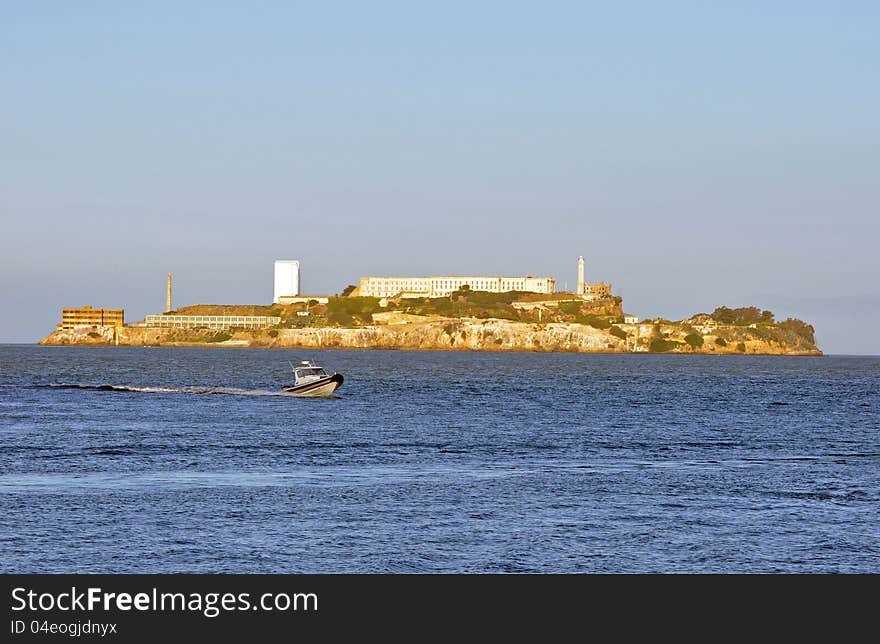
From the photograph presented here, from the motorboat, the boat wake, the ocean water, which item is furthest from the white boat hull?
the ocean water

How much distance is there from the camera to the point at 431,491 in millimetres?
39125

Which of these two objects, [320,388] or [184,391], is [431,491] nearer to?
[320,388]

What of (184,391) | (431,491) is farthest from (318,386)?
(431,491)

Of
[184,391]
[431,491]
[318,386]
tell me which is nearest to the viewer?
[431,491]

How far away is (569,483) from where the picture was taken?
42219 millimetres

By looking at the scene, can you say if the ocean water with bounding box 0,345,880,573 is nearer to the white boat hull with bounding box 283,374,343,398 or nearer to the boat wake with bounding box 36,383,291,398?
the white boat hull with bounding box 283,374,343,398

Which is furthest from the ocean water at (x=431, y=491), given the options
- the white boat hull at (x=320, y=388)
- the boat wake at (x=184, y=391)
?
the boat wake at (x=184, y=391)

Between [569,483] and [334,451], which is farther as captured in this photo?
[334,451]

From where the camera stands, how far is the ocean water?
92.1ft

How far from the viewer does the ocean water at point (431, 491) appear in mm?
28078

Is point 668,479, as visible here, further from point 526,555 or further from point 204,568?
point 204,568

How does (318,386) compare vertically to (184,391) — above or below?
above
